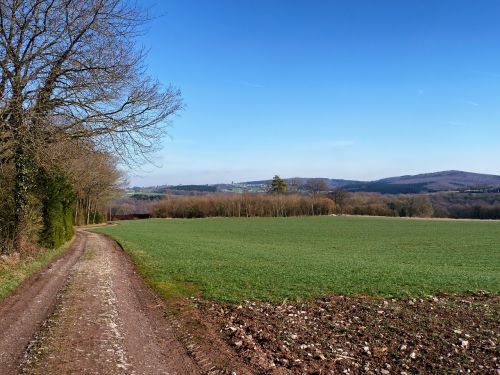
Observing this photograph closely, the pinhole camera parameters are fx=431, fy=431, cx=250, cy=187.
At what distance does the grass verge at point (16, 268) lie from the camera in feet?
38.8

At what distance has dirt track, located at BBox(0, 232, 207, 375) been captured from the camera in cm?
602

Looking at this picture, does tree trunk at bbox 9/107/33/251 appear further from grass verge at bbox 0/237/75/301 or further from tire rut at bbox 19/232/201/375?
tire rut at bbox 19/232/201/375

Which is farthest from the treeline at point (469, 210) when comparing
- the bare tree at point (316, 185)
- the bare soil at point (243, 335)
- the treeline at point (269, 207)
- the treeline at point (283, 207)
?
the bare soil at point (243, 335)

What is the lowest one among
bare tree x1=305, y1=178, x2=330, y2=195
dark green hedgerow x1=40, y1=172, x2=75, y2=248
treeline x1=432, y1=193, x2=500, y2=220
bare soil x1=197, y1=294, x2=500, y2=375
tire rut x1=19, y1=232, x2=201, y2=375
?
treeline x1=432, y1=193, x2=500, y2=220

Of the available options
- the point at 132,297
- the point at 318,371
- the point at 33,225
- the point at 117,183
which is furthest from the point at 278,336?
the point at 117,183

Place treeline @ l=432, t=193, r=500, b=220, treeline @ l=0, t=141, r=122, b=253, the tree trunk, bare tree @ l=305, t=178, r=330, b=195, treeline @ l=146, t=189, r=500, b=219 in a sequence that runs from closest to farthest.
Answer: treeline @ l=0, t=141, r=122, b=253, the tree trunk, treeline @ l=432, t=193, r=500, b=220, treeline @ l=146, t=189, r=500, b=219, bare tree @ l=305, t=178, r=330, b=195

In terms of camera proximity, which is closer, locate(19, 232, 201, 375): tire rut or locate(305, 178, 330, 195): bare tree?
locate(19, 232, 201, 375): tire rut

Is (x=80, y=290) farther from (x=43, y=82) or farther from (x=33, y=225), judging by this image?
(x=33, y=225)

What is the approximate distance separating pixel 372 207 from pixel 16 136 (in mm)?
111591

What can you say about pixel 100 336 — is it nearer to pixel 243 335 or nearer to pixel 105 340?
pixel 105 340

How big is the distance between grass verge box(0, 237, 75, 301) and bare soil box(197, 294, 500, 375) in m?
5.63

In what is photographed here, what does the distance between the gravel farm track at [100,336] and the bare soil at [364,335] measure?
637mm

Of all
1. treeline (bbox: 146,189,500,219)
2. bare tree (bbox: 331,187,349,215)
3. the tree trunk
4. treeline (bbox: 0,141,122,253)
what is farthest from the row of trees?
the tree trunk

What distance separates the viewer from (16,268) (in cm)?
1527
